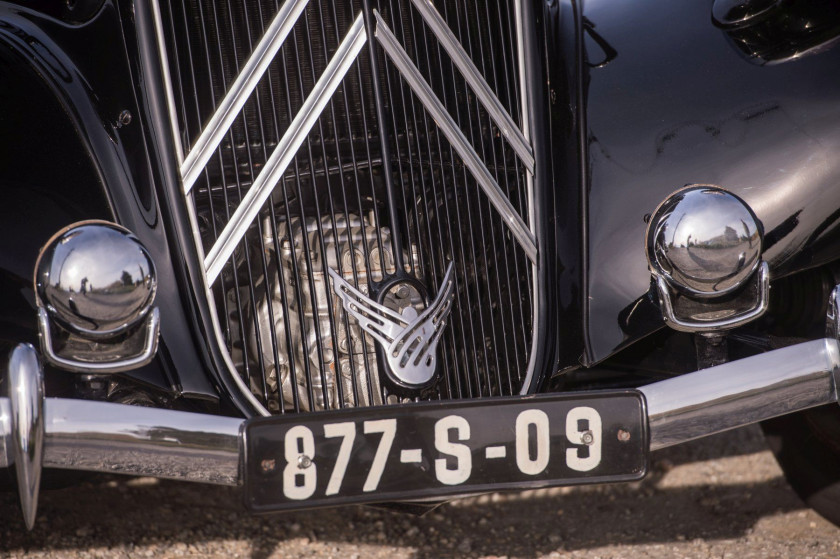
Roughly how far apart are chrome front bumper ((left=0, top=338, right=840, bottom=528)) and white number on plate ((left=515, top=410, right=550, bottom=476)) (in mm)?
181

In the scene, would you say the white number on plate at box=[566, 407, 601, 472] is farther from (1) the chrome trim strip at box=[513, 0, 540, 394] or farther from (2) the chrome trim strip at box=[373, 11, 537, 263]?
(2) the chrome trim strip at box=[373, 11, 537, 263]

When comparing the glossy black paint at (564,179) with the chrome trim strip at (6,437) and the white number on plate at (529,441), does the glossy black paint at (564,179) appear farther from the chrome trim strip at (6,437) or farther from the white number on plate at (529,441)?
the chrome trim strip at (6,437)

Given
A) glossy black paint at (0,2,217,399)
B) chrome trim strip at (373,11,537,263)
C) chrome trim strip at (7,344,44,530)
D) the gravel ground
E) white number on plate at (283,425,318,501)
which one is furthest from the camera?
the gravel ground

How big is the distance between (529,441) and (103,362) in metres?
0.69

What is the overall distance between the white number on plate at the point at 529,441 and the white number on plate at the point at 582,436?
0.04m

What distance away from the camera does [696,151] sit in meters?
1.80

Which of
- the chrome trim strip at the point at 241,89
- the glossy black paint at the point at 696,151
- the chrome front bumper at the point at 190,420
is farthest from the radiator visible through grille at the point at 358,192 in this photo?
the chrome front bumper at the point at 190,420

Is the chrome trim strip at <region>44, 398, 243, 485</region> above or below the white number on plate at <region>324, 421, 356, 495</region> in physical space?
above

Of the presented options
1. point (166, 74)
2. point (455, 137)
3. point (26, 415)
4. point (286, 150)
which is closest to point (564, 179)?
point (455, 137)

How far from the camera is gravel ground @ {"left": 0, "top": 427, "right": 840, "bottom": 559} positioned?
82.0 inches

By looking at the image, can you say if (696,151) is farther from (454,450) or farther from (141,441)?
(141,441)

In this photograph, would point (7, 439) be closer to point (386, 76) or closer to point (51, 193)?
point (51, 193)

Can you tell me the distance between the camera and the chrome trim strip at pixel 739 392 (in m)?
1.49

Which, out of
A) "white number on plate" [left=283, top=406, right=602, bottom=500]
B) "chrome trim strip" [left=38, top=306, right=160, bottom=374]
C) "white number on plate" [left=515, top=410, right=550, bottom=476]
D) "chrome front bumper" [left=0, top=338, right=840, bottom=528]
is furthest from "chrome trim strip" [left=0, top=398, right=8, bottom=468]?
"white number on plate" [left=515, top=410, right=550, bottom=476]
